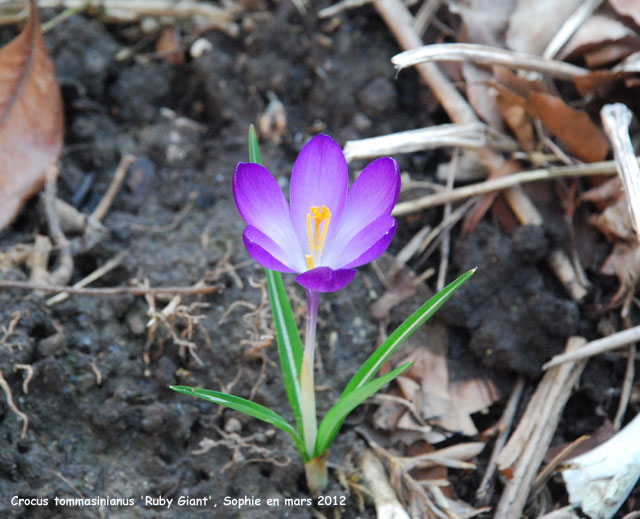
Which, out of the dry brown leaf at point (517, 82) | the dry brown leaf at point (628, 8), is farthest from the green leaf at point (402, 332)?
the dry brown leaf at point (628, 8)

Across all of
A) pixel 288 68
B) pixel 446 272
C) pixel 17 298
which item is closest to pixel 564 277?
pixel 446 272

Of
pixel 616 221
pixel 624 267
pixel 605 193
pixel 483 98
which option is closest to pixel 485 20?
pixel 483 98

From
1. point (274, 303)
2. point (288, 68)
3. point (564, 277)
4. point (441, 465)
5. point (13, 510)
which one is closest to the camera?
point (13, 510)

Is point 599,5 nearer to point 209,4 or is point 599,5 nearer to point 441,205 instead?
point 441,205

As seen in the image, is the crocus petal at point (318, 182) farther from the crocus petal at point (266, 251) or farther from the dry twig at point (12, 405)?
the dry twig at point (12, 405)

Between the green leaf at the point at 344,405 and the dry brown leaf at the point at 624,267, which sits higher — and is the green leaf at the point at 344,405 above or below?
below
